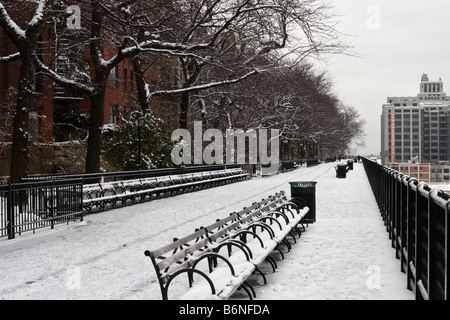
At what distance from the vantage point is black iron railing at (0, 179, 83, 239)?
1168cm

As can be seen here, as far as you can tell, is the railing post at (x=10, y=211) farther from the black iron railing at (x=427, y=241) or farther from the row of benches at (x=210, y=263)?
the black iron railing at (x=427, y=241)

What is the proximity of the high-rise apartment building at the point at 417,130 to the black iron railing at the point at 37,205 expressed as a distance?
5439 inches

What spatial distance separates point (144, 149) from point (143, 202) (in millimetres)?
7536

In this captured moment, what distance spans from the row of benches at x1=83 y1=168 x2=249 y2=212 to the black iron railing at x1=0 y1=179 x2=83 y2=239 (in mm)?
1738

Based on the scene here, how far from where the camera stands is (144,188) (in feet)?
71.5

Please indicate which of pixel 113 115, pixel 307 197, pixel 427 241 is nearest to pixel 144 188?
pixel 307 197

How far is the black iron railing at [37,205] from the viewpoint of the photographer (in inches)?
460

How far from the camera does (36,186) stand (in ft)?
42.3

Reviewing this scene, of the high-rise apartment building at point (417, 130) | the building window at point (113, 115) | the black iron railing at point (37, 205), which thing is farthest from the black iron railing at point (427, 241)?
the high-rise apartment building at point (417, 130)

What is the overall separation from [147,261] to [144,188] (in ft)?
41.9

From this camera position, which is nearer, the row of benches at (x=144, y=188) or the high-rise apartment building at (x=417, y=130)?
the row of benches at (x=144, y=188)

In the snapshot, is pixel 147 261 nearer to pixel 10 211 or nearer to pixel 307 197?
pixel 10 211

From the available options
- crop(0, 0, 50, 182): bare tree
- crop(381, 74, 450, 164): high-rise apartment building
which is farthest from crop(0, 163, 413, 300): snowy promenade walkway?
crop(381, 74, 450, 164): high-rise apartment building

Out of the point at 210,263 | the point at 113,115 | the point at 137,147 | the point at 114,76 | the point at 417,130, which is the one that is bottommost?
the point at 210,263
